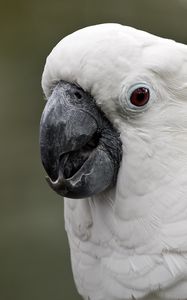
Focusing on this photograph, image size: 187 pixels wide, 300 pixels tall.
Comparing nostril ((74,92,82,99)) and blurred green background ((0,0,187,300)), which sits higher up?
blurred green background ((0,0,187,300))

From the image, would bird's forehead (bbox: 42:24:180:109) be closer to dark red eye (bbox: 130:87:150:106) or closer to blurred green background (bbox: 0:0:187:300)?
dark red eye (bbox: 130:87:150:106)

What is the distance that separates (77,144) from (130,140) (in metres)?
0.12

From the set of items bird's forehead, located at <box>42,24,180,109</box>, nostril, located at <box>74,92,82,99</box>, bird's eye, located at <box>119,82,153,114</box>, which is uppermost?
bird's forehead, located at <box>42,24,180,109</box>

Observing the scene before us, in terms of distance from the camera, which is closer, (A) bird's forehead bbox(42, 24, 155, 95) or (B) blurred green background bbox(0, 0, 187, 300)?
(A) bird's forehead bbox(42, 24, 155, 95)

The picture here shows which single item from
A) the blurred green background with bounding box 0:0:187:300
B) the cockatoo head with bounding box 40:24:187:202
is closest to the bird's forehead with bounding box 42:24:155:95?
the cockatoo head with bounding box 40:24:187:202

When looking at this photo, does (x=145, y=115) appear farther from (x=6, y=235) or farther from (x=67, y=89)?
(x=6, y=235)

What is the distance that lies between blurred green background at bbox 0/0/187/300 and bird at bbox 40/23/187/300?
229cm

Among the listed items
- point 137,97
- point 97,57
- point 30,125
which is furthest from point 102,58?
point 30,125

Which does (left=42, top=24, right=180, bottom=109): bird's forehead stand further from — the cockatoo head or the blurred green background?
the blurred green background

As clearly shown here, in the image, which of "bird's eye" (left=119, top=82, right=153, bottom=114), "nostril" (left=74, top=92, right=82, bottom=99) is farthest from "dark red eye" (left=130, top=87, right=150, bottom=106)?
"nostril" (left=74, top=92, right=82, bottom=99)

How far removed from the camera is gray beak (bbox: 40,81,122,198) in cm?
122

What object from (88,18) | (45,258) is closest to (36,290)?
(45,258)

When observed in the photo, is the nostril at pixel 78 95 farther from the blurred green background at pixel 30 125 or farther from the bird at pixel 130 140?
the blurred green background at pixel 30 125

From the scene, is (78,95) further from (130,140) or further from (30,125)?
(30,125)
